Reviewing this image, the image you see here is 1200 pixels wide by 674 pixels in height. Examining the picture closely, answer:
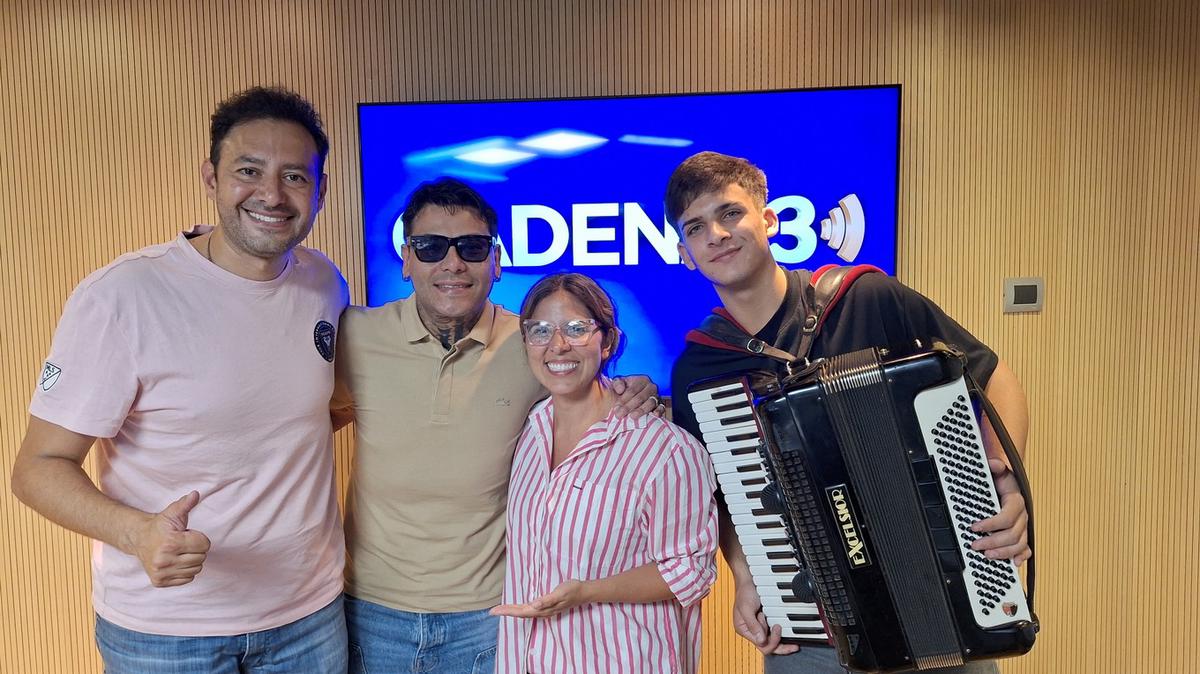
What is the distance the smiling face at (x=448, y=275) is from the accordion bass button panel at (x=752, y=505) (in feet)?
1.95

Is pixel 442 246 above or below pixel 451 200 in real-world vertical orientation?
below

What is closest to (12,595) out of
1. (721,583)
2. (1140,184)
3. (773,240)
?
(721,583)

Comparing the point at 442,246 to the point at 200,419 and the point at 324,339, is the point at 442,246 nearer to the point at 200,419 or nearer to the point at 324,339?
the point at 324,339

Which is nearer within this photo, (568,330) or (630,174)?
(568,330)

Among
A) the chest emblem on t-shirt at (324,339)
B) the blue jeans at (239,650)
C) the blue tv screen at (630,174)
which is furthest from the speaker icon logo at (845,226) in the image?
the blue jeans at (239,650)

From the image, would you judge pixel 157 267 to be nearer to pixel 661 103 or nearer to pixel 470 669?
pixel 470 669

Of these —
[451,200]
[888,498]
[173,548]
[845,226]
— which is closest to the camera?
[173,548]

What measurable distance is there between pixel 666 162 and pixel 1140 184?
178 cm

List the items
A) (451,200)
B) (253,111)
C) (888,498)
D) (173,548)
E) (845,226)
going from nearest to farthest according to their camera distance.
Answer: (173,548), (888,498), (253,111), (451,200), (845,226)

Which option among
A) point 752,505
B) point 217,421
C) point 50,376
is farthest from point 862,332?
point 50,376

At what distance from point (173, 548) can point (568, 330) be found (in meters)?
0.84

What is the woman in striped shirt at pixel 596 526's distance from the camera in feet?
5.33

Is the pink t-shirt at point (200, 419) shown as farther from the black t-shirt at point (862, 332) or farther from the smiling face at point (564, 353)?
the black t-shirt at point (862, 332)

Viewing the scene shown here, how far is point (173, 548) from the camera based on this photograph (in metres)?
1.42
